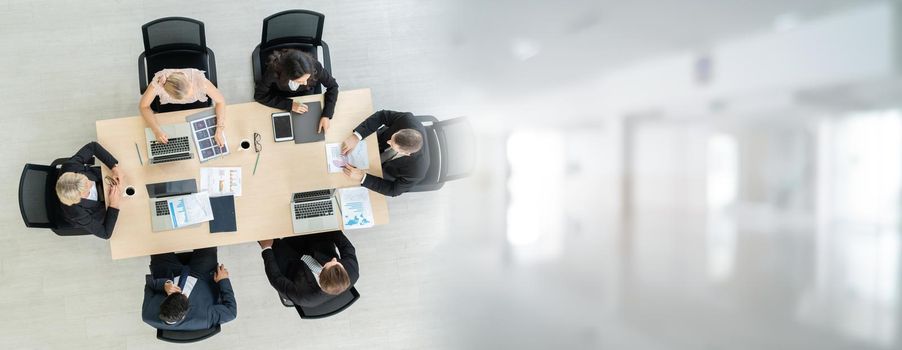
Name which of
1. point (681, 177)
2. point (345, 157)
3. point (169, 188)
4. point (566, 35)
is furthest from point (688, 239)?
point (169, 188)

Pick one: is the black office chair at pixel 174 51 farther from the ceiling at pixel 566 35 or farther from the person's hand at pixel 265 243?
the ceiling at pixel 566 35

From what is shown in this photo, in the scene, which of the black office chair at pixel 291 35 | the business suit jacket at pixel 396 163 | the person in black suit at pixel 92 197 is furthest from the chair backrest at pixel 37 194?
the business suit jacket at pixel 396 163

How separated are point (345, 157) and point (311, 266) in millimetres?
600

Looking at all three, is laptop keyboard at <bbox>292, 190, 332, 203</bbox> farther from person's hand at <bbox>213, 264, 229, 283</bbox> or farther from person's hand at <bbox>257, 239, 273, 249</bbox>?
person's hand at <bbox>213, 264, 229, 283</bbox>

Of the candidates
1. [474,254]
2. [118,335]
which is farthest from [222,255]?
[474,254]

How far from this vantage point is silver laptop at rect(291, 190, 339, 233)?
2.45 metres

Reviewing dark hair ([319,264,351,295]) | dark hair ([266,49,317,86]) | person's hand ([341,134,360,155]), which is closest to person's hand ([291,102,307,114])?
dark hair ([266,49,317,86])

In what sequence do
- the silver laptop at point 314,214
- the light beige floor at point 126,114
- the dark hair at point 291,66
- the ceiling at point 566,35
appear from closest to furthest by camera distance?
1. the ceiling at point 566,35
2. the dark hair at point 291,66
3. the silver laptop at point 314,214
4. the light beige floor at point 126,114

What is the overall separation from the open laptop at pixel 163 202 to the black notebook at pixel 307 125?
23.2 inches

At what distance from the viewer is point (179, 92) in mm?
2262

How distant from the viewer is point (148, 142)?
239 centimetres

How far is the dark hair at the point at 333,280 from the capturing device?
2.27m

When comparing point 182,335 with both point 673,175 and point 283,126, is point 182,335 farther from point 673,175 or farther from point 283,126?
point 673,175

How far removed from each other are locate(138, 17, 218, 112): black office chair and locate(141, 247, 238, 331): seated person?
84 centimetres
